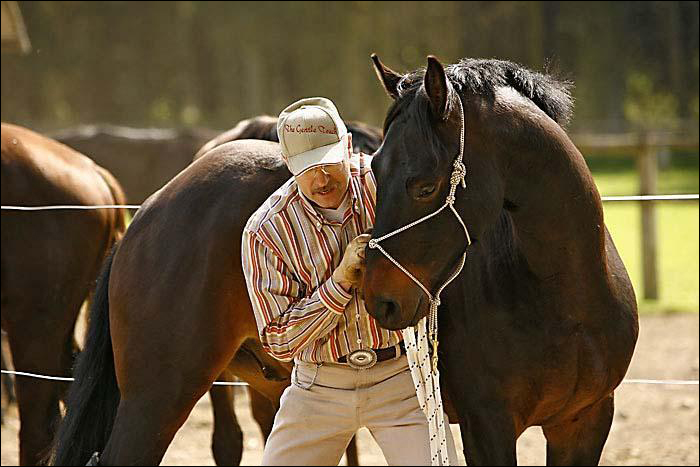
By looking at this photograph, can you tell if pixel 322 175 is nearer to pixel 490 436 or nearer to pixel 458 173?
pixel 458 173

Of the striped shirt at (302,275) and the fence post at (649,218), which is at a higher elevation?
the striped shirt at (302,275)

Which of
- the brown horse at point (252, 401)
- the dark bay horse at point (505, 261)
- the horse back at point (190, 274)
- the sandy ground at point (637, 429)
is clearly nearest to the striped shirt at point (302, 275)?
the dark bay horse at point (505, 261)

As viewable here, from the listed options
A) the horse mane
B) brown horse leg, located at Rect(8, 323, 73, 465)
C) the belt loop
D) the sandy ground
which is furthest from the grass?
the belt loop

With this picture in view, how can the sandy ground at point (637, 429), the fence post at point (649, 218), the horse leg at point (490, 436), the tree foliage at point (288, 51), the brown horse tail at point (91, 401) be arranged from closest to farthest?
the horse leg at point (490, 436)
the brown horse tail at point (91, 401)
the sandy ground at point (637, 429)
the tree foliage at point (288, 51)
the fence post at point (649, 218)

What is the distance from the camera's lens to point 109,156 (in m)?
8.27

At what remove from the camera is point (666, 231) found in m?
12.3

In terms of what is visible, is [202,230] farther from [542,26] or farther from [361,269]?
[542,26]

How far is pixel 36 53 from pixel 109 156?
141cm

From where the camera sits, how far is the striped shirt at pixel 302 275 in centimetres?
244

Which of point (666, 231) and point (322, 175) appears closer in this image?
point (322, 175)

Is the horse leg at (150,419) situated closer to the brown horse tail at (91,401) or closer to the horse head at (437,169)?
the brown horse tail at (91,401)

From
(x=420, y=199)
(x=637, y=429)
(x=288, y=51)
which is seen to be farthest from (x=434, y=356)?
(x=288, y=51)

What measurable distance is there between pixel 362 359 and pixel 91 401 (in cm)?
108

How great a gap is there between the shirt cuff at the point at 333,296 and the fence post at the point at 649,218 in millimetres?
6716
